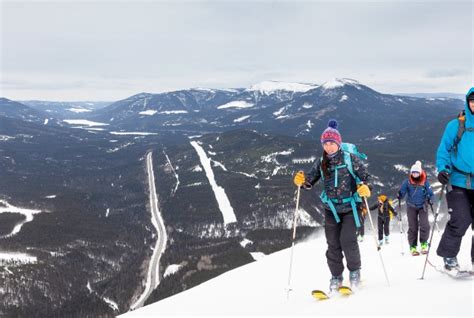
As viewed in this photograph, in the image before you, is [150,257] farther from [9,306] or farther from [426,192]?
[426,192]

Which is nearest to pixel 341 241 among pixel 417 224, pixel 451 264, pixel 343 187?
pixel 343 187

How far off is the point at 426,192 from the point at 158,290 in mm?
107020

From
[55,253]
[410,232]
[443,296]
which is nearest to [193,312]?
[443,296]

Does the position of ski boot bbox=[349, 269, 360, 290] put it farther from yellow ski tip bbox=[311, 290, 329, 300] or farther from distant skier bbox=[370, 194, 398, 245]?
distant skier bbox=[370, 194, 398, 245]

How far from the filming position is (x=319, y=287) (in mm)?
12109

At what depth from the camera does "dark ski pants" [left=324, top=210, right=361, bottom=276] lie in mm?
9414

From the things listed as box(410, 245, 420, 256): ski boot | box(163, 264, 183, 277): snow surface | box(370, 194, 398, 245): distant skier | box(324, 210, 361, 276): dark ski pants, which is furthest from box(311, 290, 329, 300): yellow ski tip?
box(163, 264, 183, 277): snow surface

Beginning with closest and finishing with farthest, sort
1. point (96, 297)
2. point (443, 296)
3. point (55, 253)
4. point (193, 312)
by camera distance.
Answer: point (443, 296) < point (193, 312) < point (96, 297) < point (55, 253)

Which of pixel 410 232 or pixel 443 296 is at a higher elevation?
pixel 443 296

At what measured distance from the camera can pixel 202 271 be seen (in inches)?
4653

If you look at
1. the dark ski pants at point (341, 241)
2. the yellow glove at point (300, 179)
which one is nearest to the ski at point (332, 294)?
the dark ski pants at point (341, 241)

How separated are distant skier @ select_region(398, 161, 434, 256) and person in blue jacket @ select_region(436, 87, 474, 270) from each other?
6.65 meters

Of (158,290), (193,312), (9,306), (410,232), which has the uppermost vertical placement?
(410,232)

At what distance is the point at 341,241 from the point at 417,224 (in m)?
8.00
